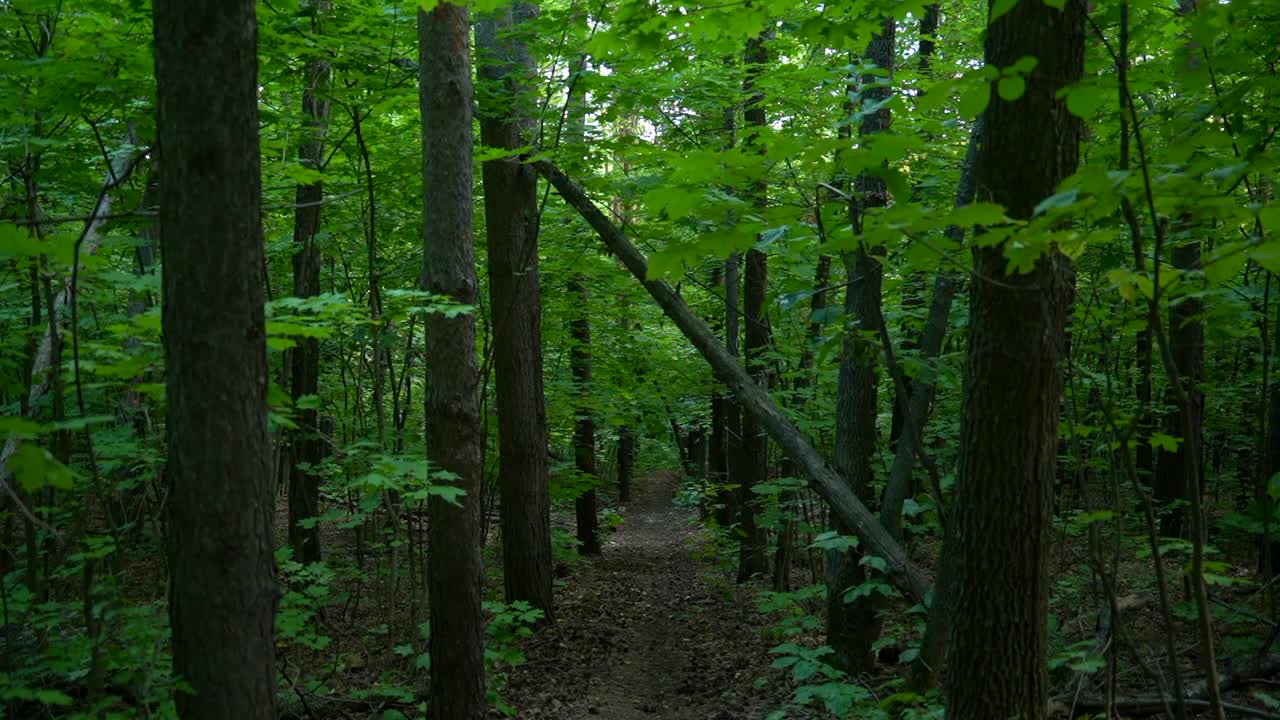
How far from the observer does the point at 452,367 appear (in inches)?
210

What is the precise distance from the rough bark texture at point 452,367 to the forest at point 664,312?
24mm

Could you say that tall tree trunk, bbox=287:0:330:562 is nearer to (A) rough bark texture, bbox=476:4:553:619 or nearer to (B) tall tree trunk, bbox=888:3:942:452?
(A) rough bark texture, bbox=476:4:553:619

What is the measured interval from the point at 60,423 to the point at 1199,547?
389 centimetres

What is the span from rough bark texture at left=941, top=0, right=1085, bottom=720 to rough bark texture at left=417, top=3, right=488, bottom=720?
3.27 meters

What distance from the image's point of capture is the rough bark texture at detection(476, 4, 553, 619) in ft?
28.2

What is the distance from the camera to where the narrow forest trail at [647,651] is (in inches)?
285

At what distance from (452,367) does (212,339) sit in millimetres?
2658

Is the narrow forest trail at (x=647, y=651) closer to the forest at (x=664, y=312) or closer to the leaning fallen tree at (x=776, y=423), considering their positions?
the forest at (x=664, y=312)

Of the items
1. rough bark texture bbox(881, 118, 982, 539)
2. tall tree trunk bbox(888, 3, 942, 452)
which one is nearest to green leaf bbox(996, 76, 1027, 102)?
rough bark texture bbox(881, 118, 982, 539)

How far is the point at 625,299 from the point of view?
13922 millimetres

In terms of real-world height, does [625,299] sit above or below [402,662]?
above

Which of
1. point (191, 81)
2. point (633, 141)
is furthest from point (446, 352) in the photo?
point (191, 81)

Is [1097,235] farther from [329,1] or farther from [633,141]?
[329,1]

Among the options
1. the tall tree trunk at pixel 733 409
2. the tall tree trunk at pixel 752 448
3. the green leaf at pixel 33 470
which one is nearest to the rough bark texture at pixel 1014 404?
the green leaf at pixel 33 470
